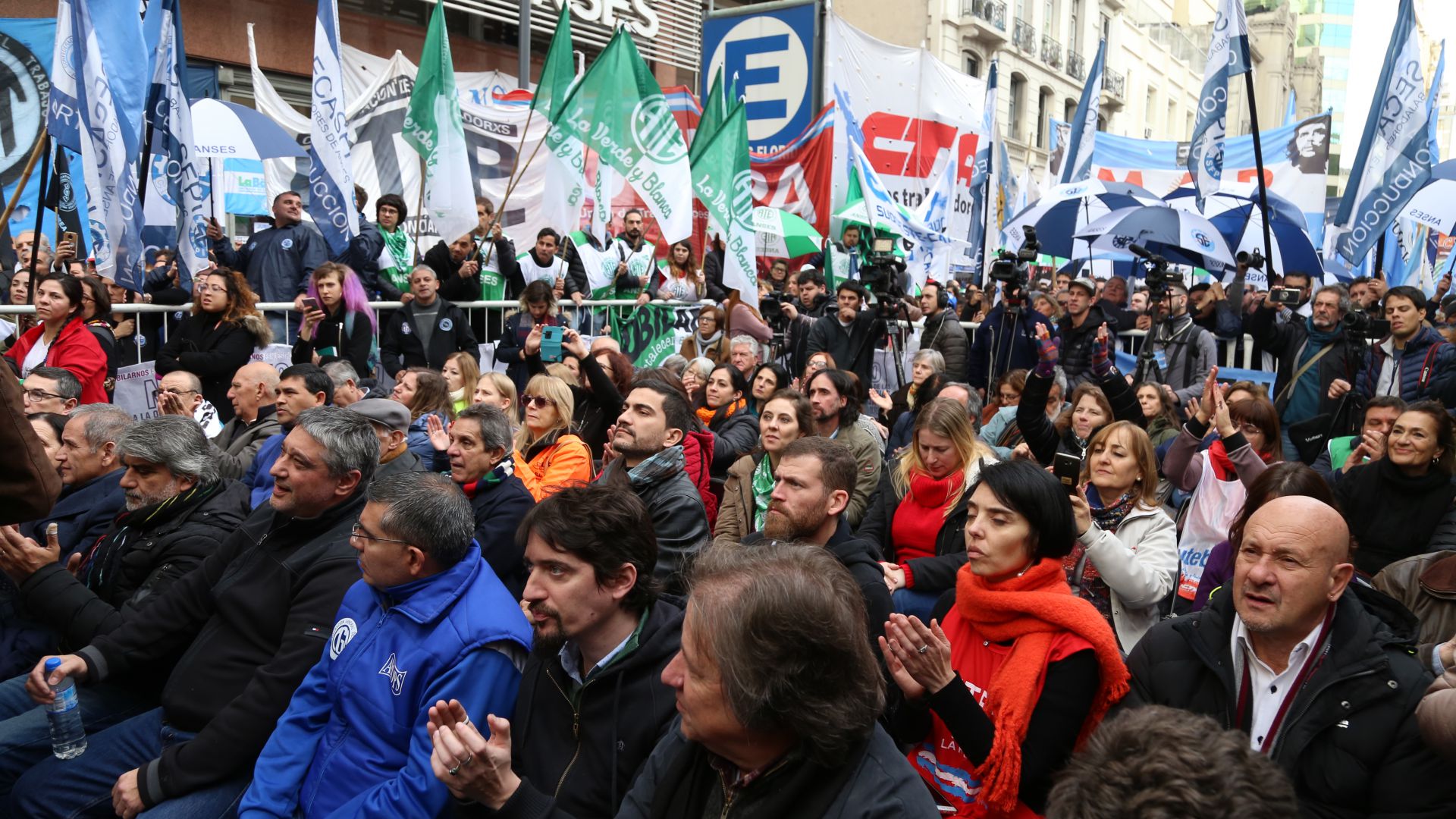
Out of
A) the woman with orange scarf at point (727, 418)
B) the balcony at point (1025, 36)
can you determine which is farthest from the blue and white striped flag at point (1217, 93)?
the balcony at point (1025, 36)

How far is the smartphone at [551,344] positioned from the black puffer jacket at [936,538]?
1.86 m

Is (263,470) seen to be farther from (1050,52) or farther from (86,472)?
(1050,52)

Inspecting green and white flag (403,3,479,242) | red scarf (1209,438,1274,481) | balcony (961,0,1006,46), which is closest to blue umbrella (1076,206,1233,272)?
red scarf (1209,438,1274,481)

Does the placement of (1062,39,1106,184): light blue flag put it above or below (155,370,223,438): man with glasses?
above

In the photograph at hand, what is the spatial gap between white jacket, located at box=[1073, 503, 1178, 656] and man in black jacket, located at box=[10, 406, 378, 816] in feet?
8.03

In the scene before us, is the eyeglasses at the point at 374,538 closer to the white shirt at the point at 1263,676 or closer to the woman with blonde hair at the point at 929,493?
the woman with blonde hair at the point at 929,493

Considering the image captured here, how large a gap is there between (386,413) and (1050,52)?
36.1 metres

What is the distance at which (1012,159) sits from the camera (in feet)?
116

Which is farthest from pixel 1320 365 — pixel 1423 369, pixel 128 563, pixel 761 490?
pixel 128 563

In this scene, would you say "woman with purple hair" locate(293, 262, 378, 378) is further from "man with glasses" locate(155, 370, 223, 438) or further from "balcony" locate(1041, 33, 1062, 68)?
"balcony" locate(1041, 33, 1062, 68)

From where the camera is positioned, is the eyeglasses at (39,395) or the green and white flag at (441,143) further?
the green and white flag at (441,143)

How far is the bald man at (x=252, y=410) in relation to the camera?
19.0ft

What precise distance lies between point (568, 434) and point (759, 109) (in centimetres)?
1117

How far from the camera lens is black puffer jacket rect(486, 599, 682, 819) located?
8.92ft
